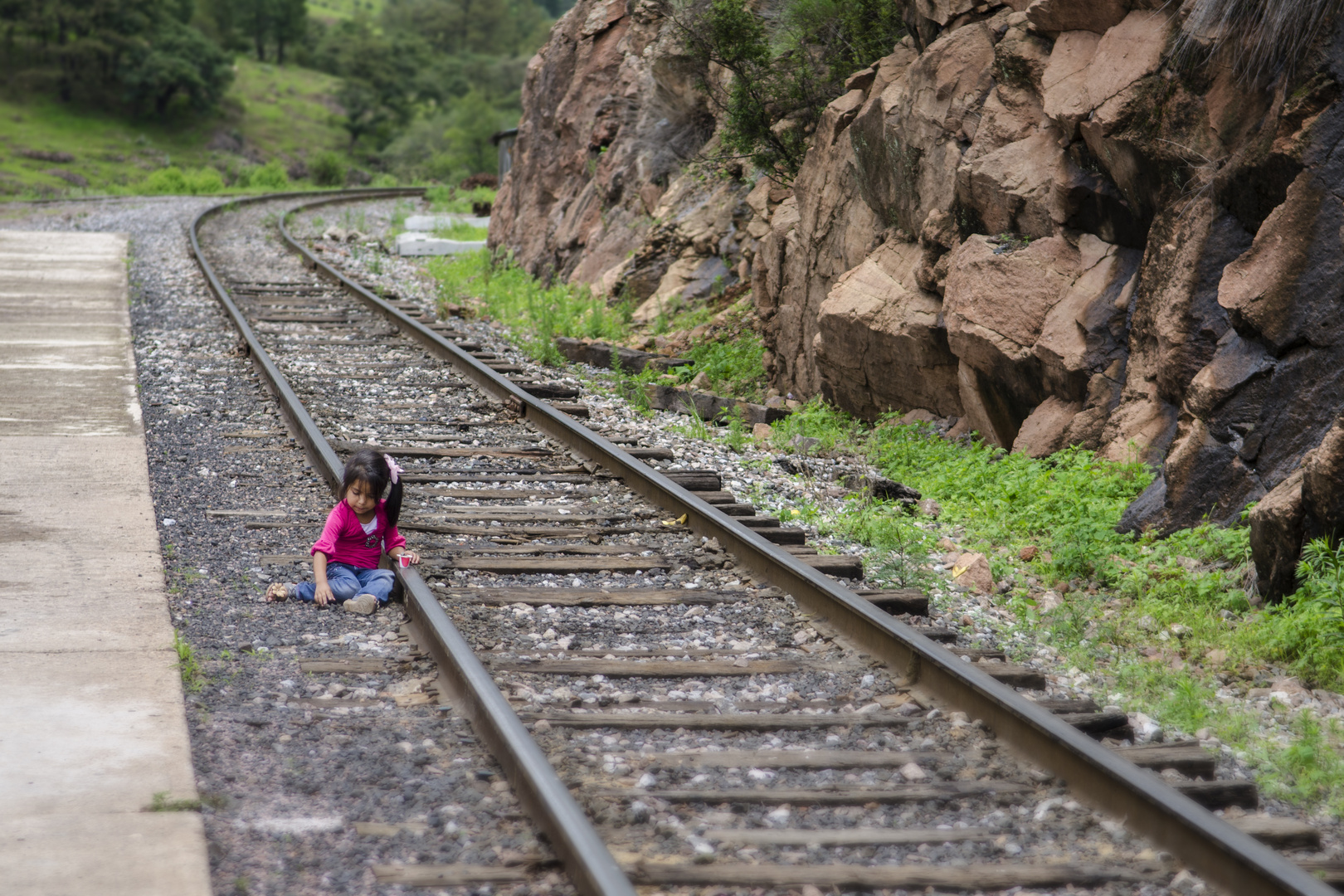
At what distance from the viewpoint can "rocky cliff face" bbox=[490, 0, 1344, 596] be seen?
20.4 ft

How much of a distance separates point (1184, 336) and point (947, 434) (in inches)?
99.5

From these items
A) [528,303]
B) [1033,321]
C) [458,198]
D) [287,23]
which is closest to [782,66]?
[528,303]

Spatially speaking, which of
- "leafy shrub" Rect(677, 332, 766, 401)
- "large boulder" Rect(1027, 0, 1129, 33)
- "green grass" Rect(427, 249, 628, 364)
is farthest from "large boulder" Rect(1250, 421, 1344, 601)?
"green grass" Rect(427, 249, 628, 364)

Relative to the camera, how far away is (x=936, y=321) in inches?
354

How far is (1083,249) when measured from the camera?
8188mm

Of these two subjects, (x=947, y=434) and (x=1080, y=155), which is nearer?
(x=1080, y=155)

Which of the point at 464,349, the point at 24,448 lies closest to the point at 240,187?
the point at 464,349

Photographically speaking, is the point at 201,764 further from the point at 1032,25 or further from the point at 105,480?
the point at 1032,25

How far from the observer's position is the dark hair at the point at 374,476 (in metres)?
5.62

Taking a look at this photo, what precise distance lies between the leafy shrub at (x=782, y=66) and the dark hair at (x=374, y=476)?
25.7ft

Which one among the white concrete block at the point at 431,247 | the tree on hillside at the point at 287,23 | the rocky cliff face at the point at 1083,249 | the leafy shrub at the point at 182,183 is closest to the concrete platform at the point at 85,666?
the rocky cliff face at the point at 1083,249

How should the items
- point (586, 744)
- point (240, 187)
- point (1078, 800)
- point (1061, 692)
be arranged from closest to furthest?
point (1078, 800), point (586, 744), point (1061, 692), point (240, 187)

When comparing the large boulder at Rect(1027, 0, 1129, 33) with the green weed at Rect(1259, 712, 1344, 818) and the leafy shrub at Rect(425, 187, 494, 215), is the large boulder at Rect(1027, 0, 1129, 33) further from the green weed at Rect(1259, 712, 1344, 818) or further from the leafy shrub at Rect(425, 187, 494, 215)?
the leafy shrub at Rect(425, 187, 494, 215)

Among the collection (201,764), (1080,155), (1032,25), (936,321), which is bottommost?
(201,764)
